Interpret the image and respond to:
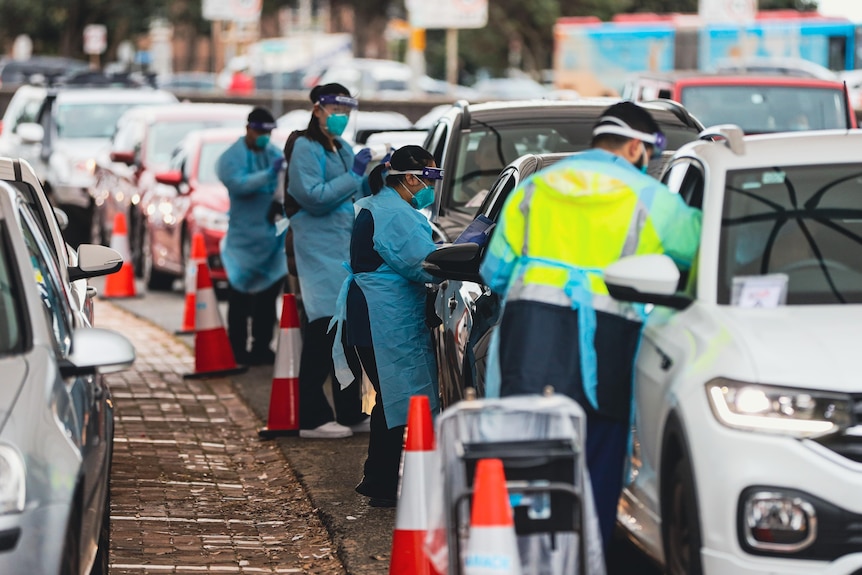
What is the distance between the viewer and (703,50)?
44.7 m

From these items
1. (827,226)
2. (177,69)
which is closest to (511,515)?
(827,226)

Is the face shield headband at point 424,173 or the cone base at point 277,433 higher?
the face shield headband at point 424,173

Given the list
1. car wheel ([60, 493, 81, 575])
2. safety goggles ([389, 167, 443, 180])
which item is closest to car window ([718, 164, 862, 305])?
safety goggles ([389, 167, 443, 180])

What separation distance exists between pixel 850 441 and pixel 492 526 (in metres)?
1.09

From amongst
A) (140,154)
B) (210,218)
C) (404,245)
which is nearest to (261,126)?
(210,218)

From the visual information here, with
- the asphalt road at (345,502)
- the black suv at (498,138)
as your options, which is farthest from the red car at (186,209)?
the black suv at (498,138)

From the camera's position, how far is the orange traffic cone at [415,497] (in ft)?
21.3

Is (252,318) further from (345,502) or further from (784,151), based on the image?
(784,151)

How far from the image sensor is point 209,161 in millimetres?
17594

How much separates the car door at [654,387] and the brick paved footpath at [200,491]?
1.72m

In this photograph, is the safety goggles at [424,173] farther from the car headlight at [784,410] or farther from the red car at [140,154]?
the red car at [140,154]

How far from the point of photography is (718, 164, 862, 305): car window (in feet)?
20.2

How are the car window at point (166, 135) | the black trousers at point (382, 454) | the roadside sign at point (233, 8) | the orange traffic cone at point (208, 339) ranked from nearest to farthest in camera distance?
the black trousers at point (382, 454) < the orange traffic cone at point (208, 339) < the car window at point (166, 135) < the roadside sign at point (233, 8)

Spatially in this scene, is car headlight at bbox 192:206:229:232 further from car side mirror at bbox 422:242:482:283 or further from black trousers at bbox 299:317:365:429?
car side mirror at bbox 422:242:482:283
